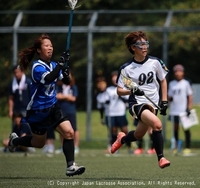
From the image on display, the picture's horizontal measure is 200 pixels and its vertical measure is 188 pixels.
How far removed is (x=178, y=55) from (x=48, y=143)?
490 cm

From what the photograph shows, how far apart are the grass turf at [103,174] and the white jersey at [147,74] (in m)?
1.16

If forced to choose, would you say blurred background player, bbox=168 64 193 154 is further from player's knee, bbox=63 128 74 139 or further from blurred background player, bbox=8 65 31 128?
player's knee, bbox=63 128 74 139

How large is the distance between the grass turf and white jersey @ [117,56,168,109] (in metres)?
1.16

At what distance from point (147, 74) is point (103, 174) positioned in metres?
1.66

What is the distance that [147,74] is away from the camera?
1193 cm

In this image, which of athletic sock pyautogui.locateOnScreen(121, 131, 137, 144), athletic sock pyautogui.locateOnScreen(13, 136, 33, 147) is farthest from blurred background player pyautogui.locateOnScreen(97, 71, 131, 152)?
athletic sock pyautogui.locateOnScreen(13, 136, 33, 147)

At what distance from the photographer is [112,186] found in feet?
33.6

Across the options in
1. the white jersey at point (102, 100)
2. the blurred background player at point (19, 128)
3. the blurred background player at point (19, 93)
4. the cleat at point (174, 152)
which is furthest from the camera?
the white jersey at point (102, 100)

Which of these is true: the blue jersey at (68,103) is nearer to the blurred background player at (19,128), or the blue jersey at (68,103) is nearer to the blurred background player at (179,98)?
the blurred background player at (19,128)

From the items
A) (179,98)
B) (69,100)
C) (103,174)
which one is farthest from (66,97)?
(103,174)

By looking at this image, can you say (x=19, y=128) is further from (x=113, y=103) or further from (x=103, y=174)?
(x=103, y=174)

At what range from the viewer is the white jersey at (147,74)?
469 inches

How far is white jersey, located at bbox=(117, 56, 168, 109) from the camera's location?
1192cm

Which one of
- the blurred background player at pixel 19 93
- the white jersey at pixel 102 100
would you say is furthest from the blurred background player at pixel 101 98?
the blurred background player at pixel 19 93
